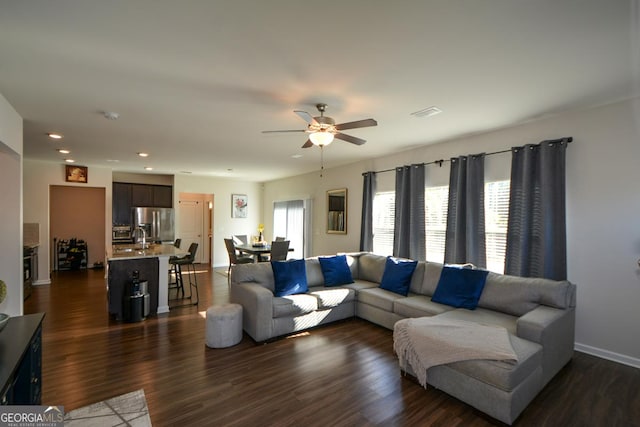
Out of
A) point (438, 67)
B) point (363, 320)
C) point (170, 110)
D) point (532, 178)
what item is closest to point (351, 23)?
point (438, 67)

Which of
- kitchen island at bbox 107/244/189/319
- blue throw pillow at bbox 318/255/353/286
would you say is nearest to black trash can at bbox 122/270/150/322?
kitchen island at bbox 107/244/189/319

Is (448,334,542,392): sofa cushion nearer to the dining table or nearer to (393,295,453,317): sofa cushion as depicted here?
(393,295,453,317): sofa cushion

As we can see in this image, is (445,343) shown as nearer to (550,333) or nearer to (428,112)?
(550,333)

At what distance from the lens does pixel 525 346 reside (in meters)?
2.37

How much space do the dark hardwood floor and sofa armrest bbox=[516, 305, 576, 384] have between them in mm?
170

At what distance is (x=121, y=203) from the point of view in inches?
309

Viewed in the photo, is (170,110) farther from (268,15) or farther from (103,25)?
(268,15)

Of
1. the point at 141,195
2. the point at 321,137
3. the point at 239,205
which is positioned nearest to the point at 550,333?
the point at 321,137

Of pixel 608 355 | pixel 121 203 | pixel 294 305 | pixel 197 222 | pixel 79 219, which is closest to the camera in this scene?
pixel 608 355

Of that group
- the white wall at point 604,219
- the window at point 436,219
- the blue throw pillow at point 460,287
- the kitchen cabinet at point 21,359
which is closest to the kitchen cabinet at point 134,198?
the kitchen cabinet at point 21,359

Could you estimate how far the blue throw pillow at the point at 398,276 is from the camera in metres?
4.08

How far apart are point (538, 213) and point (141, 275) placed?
18.0 feet

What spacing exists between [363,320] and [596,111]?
12.3 feet

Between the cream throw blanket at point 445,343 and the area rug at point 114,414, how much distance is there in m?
2.17
